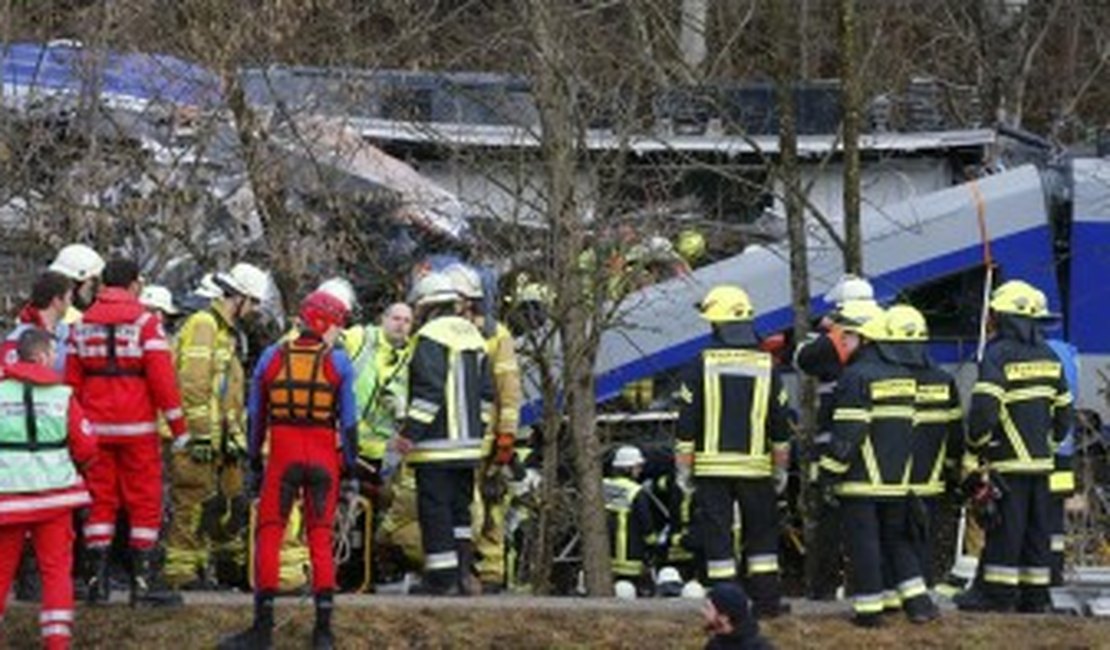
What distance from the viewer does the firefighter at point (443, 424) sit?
15.2 m

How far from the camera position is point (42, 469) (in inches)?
537

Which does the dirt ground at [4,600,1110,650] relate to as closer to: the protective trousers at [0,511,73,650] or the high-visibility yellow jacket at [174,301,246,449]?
the protective trousers at [0,511,73,650]

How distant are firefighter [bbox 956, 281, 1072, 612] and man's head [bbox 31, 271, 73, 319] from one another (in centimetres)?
524

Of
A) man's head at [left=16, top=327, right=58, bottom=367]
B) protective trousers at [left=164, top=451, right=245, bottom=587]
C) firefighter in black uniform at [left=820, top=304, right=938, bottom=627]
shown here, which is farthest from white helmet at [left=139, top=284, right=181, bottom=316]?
firefighter in black uniform at [left=820, top=304, right=938, bottom=627]

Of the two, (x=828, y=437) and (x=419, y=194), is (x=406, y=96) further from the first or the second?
(x=828, y=437)

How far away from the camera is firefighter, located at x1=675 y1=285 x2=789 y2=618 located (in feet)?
49.3

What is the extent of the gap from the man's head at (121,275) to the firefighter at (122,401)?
20 millimetres

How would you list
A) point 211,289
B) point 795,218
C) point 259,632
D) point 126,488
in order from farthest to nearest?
point 795,218, point 211,289, point 126,488, point 259,632

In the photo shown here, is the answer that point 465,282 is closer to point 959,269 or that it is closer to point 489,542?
point 489,542

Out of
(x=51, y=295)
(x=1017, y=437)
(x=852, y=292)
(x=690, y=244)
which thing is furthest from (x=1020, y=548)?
(x=690, y=244)

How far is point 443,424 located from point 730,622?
382 cm

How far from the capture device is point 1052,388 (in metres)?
15.2

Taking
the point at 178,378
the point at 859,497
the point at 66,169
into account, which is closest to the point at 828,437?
the point at 859,497

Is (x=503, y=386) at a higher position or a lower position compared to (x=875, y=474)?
higher
